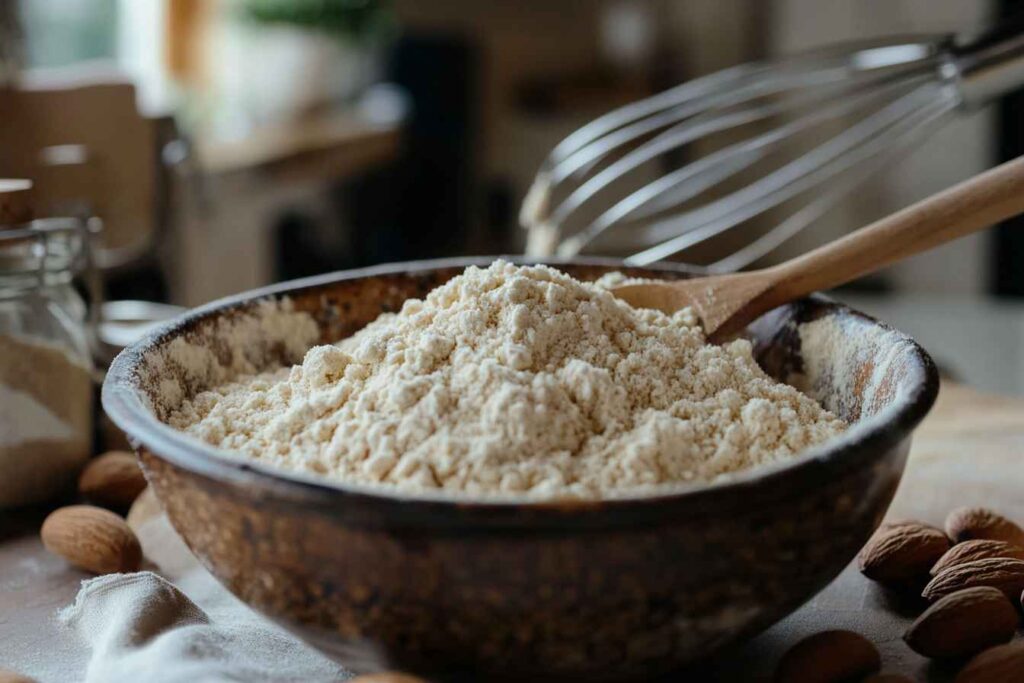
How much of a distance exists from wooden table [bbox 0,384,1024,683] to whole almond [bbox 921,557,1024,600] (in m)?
0.02

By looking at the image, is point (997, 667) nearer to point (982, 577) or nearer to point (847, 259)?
point (982, 577)

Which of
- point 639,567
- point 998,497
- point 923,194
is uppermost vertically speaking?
point 639,567

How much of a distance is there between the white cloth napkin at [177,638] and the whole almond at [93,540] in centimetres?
4

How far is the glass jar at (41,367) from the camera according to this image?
1.93ft

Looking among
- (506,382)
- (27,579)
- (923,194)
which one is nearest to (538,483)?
(506,382)

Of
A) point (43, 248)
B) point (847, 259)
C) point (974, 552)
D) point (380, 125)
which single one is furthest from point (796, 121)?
point (380, 125)

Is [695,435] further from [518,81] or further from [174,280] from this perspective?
[518,81]

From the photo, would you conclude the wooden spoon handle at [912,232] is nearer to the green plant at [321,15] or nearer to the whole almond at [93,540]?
the whole almond at [93,540]

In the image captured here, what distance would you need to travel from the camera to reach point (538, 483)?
0.38 metres

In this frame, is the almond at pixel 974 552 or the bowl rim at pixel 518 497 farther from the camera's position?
the almond at pixel 974 552

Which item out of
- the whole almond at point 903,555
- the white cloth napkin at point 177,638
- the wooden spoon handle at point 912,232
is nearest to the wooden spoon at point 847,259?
the wooden spoon handle at point 912,232

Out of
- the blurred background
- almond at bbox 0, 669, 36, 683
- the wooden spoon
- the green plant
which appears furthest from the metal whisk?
the green plant

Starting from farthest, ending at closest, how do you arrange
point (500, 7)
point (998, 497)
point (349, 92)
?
point (500, 7)
point (349, 92)
point (998, 497)

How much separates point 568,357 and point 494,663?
139mm
